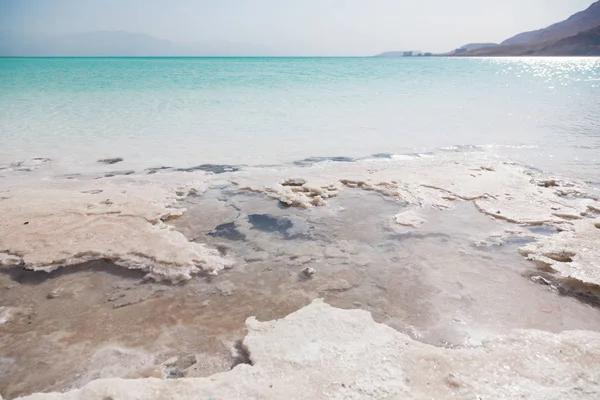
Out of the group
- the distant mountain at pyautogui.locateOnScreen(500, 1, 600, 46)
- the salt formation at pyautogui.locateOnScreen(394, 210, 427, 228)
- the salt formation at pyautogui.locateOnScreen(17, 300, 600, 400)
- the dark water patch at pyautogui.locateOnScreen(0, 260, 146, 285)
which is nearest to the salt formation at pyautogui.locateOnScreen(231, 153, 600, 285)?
the salt formation at pyautogui.locateOnScreen(394, 210, 427, 228)

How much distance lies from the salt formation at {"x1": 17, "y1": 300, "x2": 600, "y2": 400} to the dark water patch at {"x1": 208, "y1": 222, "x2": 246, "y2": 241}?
1594 mm

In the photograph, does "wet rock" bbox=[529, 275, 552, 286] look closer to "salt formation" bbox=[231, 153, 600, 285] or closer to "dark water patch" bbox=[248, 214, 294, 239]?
"salt formation" bbox=[231, 153, 600, 285]

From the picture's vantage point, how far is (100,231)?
3.90 m

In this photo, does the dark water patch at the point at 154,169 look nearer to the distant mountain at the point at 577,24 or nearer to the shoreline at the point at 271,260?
the shoreline at the point at 271,260

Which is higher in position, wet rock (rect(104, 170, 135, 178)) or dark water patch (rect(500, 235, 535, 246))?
wet rock (rect(104, 170, 135, 178))

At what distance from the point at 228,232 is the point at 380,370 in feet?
7.98

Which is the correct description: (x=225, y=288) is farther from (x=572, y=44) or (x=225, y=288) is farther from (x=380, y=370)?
(x=572, y=44)

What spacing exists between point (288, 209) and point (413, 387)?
2989mm

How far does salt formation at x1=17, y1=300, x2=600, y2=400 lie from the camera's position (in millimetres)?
1950

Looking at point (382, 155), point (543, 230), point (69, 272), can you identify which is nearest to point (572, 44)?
point (382, 155)

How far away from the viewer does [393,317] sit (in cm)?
272

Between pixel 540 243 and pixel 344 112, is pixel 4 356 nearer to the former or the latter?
pixel 540 243

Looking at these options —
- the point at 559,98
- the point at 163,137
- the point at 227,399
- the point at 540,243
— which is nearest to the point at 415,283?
the point at 540,243

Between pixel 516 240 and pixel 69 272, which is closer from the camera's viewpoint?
pixel 69 272
